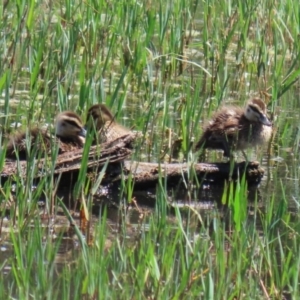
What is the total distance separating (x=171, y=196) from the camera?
6070 mm

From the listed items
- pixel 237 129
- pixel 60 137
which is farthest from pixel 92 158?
pixel 237 129

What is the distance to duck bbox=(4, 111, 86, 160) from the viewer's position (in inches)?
237

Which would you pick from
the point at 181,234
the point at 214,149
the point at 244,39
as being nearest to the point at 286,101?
the point at 244,39

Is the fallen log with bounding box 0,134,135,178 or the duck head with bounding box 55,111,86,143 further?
the duck head with bounding box 55,111,86,143

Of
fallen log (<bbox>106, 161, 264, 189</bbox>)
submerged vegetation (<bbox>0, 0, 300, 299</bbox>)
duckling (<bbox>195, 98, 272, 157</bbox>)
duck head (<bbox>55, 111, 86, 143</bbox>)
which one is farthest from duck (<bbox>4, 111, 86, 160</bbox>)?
duckling (<bbox>195, 98, 272, 157</bbox>)

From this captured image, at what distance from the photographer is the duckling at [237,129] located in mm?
6711

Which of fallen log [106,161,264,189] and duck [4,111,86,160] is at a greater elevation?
duck [4,111,86,160]

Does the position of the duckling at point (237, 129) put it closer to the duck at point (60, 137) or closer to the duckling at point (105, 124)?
the duckling at point (105, 124)

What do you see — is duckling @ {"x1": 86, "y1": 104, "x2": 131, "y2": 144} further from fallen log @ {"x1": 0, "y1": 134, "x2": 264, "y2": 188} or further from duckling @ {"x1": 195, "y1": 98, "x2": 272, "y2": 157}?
duckling @ {"x1": 195, "y1": 98, "x2": 272, "y2": 157}

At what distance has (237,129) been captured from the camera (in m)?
6.78

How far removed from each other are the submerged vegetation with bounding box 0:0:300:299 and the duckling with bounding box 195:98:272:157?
0.36 ft

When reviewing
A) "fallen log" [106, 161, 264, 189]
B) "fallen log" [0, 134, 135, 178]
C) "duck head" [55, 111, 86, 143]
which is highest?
"duck head" [55, 111, 86, 143]

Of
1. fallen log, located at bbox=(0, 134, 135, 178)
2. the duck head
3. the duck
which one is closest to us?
fallen log, located at bbox=(0, 134, 135, 178)

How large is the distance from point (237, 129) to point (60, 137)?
1.04 m
